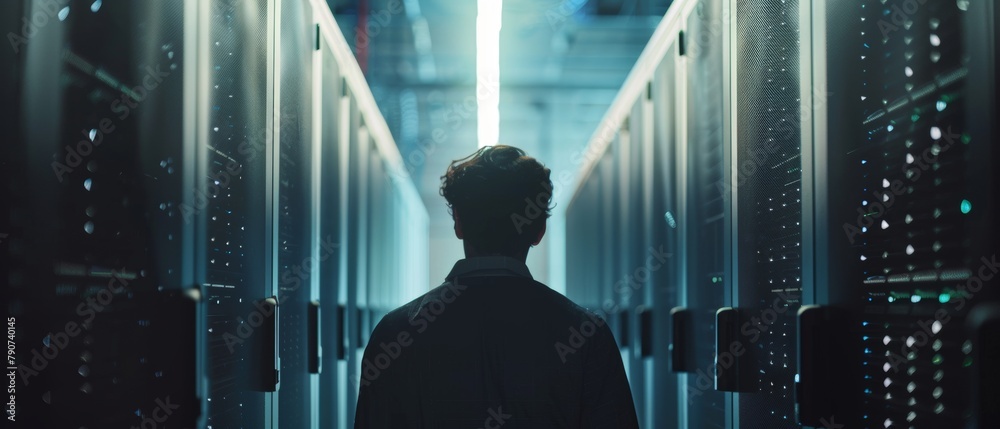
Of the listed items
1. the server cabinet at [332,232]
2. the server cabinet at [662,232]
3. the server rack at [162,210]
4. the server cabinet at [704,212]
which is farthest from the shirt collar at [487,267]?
the server cabinet at [332,232]

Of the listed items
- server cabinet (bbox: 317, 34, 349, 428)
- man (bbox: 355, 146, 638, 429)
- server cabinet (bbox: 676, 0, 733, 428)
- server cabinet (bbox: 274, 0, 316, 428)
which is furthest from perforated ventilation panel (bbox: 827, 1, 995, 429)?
server cabinet (bbox: 317, 34, 349, 428)

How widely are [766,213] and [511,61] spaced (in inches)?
197

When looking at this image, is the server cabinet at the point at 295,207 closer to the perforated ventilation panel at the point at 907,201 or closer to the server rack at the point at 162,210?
the server rack at the point at 162,210

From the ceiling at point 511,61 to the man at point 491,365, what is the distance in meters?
3.94

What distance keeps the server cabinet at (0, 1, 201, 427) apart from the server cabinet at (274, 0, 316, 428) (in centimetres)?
73

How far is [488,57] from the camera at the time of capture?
5113mm

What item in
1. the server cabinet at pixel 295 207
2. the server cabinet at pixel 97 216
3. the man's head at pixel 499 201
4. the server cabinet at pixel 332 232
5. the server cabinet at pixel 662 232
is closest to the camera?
the server cabinet at pixel 97 216

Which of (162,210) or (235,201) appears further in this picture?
(235,201)

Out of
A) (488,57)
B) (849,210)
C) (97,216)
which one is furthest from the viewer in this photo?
(488,57)

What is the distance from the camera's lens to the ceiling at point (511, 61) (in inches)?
220

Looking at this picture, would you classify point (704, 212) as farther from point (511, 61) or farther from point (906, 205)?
point (511, 61)

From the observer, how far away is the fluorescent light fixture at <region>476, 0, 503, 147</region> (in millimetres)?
4555

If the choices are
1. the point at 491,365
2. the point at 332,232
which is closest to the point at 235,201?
the point at 491,365

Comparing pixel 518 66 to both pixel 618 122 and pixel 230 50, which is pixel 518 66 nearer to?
pixel 618 122
